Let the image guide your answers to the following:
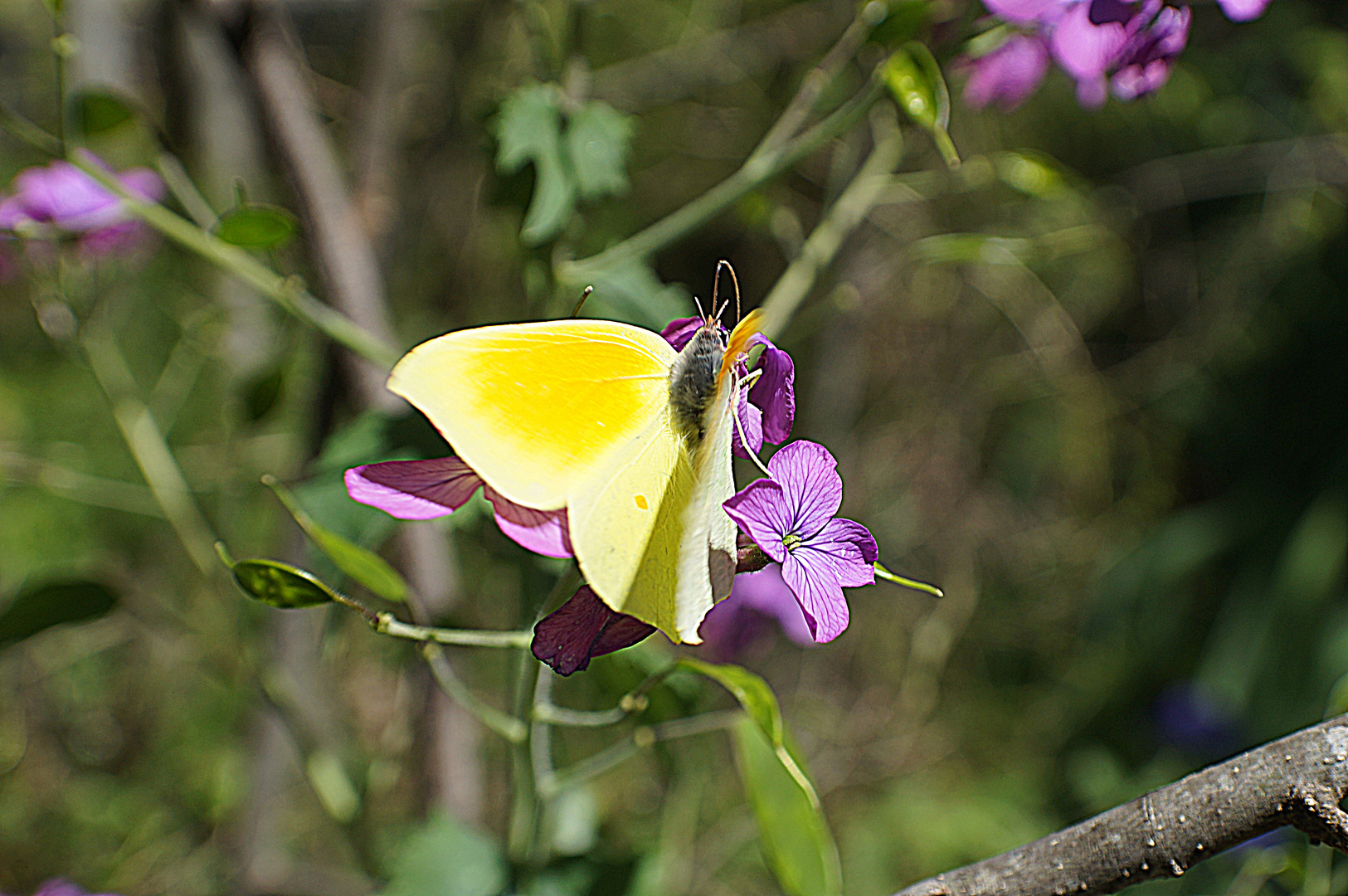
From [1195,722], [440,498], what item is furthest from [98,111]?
[1195,722]

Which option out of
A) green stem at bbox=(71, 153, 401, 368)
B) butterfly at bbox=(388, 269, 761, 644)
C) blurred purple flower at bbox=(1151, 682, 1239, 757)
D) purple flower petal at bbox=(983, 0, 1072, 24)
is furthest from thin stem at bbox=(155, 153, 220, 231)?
blurred purple flower at bbox=(1151, 682, 1239, 757)

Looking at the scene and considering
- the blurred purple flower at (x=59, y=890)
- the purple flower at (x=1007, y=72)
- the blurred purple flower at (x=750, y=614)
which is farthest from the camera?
the blurred purple flower at (x=750, y=614)

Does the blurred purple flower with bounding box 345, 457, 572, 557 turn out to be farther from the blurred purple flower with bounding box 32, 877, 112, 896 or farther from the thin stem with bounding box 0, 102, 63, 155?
the blurred purple flower with bounding box 32, 877, 112, 896

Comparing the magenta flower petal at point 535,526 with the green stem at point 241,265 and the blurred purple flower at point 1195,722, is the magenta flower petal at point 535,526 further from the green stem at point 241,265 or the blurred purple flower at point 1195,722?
the blurred purple flower at point 1195,722

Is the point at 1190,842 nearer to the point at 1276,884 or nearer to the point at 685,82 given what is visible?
the point at 1276,884

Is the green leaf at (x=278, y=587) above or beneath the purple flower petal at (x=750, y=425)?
beneath

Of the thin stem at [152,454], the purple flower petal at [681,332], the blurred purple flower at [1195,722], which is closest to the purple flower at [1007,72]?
the purple flower petal at [681,332]
